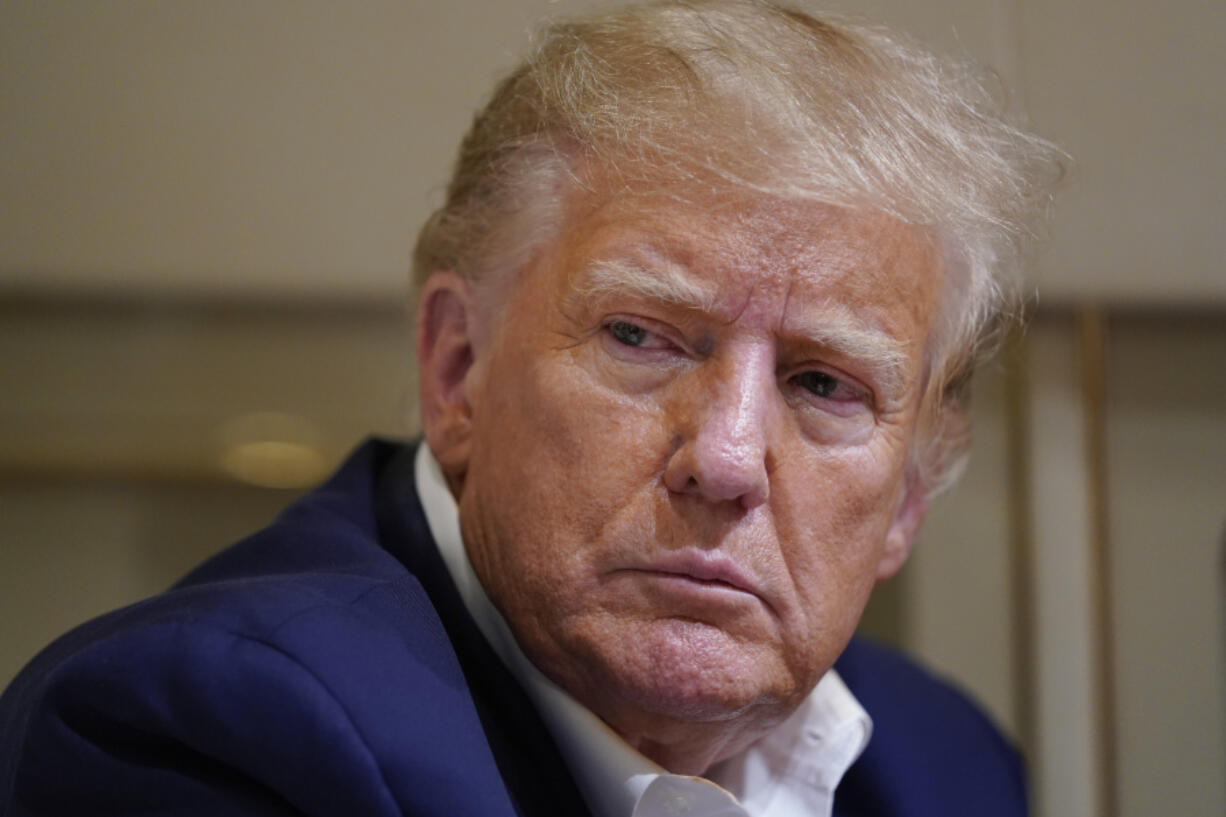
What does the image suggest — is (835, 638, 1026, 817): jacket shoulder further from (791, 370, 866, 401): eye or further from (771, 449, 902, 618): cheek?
(791, 370, 866, 401): eye

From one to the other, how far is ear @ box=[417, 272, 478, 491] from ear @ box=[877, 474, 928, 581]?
51 cm

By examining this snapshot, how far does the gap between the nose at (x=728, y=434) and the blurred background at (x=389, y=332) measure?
2.34ft

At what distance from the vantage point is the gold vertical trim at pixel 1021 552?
186cm

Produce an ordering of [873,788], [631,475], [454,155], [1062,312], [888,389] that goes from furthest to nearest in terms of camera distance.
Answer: [1062,312]
[454,155]
[873,788]
[888,389]
[631,475]

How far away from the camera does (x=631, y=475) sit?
3.52ft

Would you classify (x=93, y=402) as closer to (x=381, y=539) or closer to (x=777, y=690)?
(x=381, y=539)

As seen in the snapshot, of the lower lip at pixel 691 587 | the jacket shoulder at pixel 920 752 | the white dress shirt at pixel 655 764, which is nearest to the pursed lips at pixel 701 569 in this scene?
the lower lip at pixel 691 587

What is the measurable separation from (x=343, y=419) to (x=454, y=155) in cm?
46

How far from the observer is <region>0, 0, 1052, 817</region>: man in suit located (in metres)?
1.05

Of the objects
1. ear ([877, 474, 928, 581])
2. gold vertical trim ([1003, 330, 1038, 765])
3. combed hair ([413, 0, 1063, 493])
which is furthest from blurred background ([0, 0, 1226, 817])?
ear ([877, 474, 928, 581])

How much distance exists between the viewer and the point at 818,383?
1162 mm

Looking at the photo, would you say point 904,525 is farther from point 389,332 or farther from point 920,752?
point 389,332

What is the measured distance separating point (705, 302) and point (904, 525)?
48 centimetres

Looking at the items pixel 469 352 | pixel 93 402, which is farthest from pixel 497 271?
pixel 93 402
